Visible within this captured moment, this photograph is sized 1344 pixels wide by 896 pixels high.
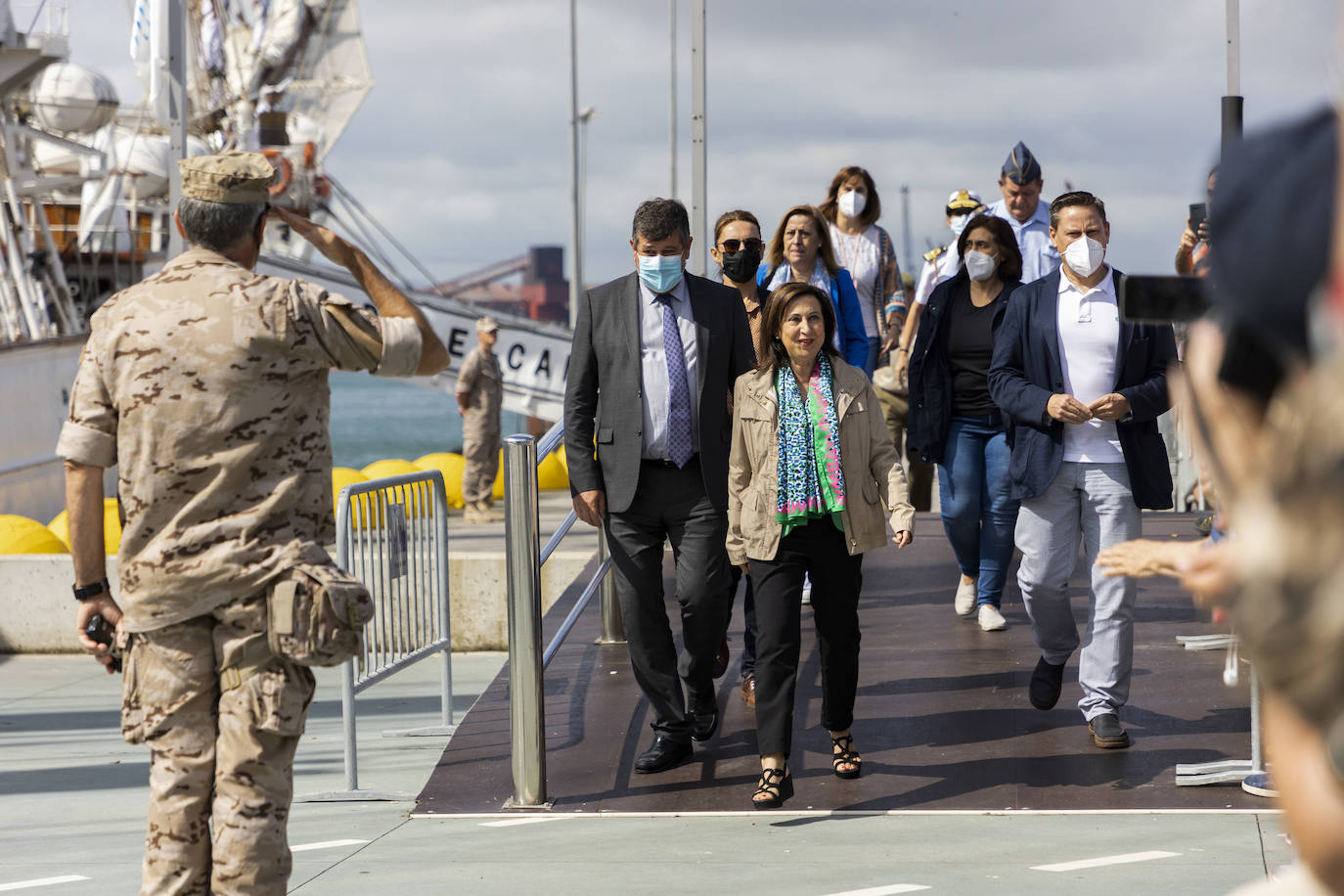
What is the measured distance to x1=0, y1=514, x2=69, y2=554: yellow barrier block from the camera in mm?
12703

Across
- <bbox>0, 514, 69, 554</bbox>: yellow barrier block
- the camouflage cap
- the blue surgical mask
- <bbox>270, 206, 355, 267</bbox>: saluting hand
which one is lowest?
<bbox>0, 514, 69, 554</bbox>: yellow barrier block

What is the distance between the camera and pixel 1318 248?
1283 mm

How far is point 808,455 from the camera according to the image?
5.55 m

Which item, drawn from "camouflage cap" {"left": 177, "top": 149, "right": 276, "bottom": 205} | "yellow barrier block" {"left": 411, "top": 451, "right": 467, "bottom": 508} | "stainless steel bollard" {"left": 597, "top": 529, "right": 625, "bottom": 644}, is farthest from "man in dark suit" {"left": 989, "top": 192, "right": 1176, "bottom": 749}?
"yellow barrier block" {"left": 411, "top": 451, "right": 467, "bottom": 508}

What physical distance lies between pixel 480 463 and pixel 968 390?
9510 millimetres

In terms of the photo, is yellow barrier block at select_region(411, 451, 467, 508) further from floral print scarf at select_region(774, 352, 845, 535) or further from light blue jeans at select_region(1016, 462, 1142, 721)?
floral print scarf at select_region(774, 352, 845, 535)

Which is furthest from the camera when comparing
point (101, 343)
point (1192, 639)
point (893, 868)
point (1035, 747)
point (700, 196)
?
point (700, 196)

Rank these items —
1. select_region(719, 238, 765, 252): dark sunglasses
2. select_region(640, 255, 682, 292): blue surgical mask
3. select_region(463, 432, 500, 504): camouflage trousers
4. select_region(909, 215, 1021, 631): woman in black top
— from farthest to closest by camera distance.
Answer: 1. select_region(463, 432, 500, 504): camouflage trousers
2. select_region(909, 215, 1021, 631): woman in black top
3. select_region(719, 238, 765, 252): dark sunglasses
4. select_region(640, 255, 682, 292): blue surgical mask

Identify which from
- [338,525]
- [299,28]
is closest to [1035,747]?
[338,525]

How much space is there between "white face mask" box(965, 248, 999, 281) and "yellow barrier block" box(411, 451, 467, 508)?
411 inches

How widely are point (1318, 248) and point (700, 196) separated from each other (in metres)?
8.98

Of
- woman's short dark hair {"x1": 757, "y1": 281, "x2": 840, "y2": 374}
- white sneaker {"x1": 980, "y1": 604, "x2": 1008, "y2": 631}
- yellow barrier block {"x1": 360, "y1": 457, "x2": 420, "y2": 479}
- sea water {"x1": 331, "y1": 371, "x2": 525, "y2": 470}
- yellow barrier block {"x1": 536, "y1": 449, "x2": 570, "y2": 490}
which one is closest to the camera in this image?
woman's short dark hair {"x1": 757, "y1": 281, "x2": 840, "y2": 374}

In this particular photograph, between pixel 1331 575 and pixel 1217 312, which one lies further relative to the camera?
pixel 1217 312

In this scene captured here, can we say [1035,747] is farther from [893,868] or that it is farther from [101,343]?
[101,343]
